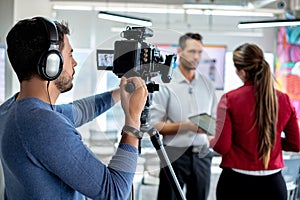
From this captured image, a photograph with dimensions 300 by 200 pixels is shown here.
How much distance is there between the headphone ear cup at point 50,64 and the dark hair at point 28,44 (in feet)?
0.06

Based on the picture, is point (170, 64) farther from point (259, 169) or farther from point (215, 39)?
point (215, 39)

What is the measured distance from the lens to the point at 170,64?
1200mm

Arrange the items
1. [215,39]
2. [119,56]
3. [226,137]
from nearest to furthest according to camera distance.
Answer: [119,56]
[226,137]
[215,39]

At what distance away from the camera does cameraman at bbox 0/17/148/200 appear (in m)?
0.97

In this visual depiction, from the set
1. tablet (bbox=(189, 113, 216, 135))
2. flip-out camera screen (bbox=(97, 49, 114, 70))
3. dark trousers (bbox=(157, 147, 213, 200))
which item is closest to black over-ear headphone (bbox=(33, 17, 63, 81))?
flip-out camera screen (bbox=(97, 49, 114, 70))

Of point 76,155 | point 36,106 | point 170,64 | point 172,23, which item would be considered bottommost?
point 76,155

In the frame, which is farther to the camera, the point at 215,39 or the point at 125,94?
the point at 215,39

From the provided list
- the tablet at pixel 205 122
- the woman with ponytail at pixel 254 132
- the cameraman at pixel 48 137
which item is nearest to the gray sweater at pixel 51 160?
the cameraman at pixel 48 137

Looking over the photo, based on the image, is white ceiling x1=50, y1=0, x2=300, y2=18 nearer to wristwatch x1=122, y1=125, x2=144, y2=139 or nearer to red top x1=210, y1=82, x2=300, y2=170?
red top x1=210, y1=82, x2=300, y2=170

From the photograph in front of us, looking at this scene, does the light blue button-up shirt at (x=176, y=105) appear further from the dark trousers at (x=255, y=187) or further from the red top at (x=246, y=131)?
the dark trousers at (x=255, y=187)

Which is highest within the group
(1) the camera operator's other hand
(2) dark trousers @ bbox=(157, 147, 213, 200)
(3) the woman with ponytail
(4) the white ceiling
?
(4) the white ceiling

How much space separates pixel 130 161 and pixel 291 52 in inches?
255

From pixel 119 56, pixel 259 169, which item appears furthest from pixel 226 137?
pixel 119 56

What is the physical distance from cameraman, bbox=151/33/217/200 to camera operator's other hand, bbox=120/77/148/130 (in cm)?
24
